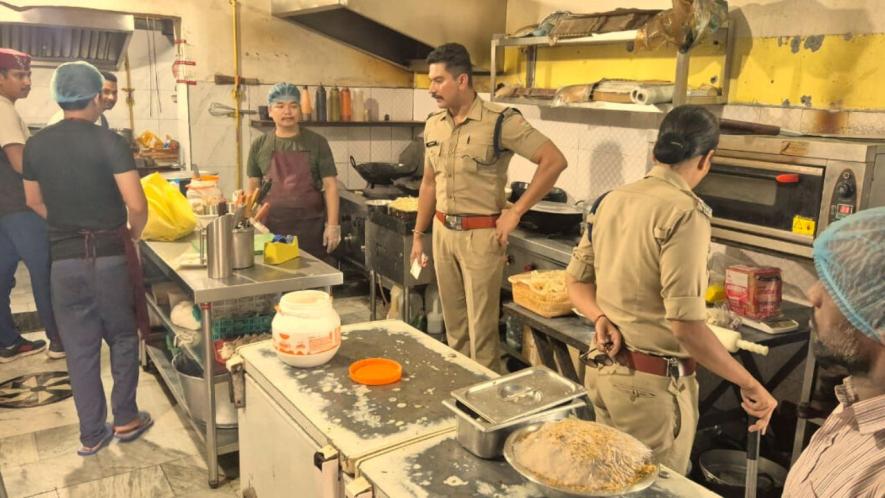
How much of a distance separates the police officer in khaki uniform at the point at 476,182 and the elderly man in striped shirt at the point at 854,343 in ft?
7.14

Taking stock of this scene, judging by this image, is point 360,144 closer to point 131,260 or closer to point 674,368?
point 131,260

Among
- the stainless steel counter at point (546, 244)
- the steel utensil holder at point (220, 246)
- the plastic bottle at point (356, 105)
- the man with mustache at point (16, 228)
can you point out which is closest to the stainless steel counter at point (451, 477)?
the steel utensil holder at point (220, 246)

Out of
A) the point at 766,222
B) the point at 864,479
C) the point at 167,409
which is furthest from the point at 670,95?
the point at 167,409

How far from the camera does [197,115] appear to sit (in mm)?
5324

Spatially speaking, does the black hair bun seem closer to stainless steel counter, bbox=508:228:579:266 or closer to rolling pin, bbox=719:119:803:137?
rolling pin, bbox=719:119:803:137

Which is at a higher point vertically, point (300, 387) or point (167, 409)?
point (300, 387)

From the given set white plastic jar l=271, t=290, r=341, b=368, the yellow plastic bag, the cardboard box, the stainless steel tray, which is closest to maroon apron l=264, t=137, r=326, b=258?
the yellow plastic bag

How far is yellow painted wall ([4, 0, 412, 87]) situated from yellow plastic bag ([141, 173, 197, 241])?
2.04 meters

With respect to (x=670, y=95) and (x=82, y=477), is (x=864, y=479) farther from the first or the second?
(x=82, y=477)

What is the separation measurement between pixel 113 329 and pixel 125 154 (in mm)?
849

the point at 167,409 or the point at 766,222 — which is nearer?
the point at 766,222

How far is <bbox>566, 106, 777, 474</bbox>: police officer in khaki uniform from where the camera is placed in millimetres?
1850

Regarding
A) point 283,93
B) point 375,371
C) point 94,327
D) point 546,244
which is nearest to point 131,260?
point 94,327

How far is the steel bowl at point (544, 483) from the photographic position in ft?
4.05
